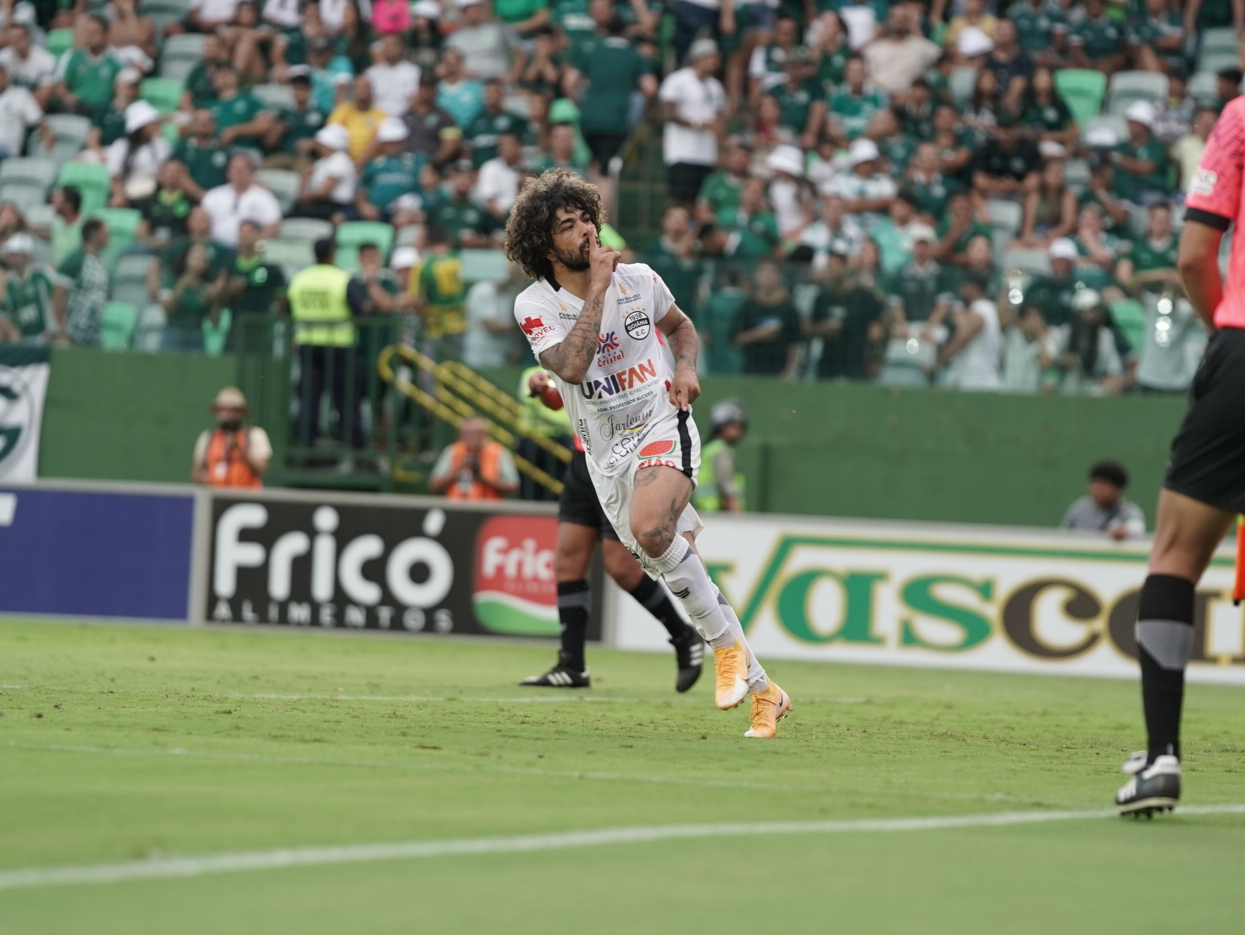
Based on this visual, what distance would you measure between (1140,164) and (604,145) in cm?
551

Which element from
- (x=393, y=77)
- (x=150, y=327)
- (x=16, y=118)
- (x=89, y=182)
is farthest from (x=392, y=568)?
(x=16, y=118)

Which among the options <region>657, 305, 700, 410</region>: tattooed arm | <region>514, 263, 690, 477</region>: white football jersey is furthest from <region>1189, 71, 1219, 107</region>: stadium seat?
<region>514, 263, 690, 477</region>: white football jersey

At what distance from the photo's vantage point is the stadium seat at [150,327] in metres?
20.2

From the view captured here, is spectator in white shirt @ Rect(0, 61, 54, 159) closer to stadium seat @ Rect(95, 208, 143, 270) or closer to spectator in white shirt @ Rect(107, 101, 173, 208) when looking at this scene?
spectator in white shirt @ Rect(107, 101, 173, 208)

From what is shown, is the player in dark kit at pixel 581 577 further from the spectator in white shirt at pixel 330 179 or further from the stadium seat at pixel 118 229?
the spectator in white shirt at pixel 330 179

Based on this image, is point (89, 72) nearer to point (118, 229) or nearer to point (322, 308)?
point (118, 229)

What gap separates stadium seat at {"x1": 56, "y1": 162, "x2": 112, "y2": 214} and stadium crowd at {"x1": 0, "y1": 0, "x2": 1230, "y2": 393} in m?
0.03

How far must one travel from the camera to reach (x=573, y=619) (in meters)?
11.6

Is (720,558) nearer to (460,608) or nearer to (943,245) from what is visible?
(460,608)

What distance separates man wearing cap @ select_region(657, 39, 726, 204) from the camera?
68.5ft

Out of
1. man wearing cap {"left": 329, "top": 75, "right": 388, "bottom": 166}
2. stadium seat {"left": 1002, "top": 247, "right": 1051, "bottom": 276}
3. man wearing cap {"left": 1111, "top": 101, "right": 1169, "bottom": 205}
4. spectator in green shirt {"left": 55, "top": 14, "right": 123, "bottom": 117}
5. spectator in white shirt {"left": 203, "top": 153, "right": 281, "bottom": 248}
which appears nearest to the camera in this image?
stadium seat {"left": 1002, "top": 247, "right": 1051, "bottom": 276}

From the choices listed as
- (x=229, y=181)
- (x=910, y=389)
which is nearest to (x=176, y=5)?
(x=229, y=181)

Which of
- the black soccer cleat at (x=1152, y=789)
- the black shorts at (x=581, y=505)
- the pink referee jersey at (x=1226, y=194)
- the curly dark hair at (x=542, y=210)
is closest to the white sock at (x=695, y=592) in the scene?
the curly dark hair at (x=542, y=210)

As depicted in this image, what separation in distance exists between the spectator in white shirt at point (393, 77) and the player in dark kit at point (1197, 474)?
57.9ft
